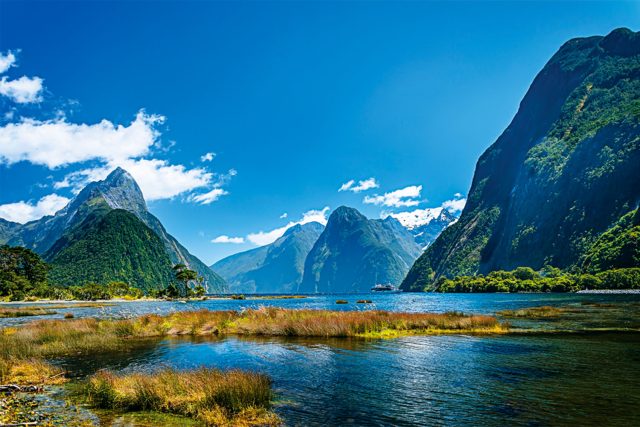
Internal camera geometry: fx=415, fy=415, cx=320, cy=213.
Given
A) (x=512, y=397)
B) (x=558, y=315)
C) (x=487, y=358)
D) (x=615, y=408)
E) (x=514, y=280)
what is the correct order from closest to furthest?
(x=615, y=408) → (x=512, y=397) → (x=487, y=358) → (x=558, y=315) → (x=514, y=280)

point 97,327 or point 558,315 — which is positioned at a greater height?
point 97,327

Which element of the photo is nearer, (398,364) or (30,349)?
(398,364)

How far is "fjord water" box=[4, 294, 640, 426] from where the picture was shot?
16.9 meters

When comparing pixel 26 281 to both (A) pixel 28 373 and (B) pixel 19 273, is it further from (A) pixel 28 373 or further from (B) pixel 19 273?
(A) pixel 28 373

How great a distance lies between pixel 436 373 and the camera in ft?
80.4

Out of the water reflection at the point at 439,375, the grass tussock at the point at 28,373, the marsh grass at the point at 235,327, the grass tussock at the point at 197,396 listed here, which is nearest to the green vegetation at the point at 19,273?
the marsh grass at the point at 235,327

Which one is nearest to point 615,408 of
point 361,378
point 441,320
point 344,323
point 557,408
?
point 557,408

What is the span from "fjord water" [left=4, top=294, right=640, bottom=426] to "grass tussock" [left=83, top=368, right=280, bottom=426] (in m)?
1.31

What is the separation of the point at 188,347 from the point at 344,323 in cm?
1542

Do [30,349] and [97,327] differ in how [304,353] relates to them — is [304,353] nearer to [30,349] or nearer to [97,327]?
[30,349]

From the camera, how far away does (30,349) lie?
106 feet

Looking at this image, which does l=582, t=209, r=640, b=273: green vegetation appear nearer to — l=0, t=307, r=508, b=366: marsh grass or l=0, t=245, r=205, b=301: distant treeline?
l=0, t=307, r=508, b=366: marsh grass

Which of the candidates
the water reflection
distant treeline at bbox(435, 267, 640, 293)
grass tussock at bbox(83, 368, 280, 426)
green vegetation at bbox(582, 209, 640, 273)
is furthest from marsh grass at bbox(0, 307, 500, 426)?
green vegetation at bbox(582, 209, 640, 273)

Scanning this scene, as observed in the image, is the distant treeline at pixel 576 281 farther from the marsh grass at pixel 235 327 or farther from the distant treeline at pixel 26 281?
the distant treeline at pixel 26 281
